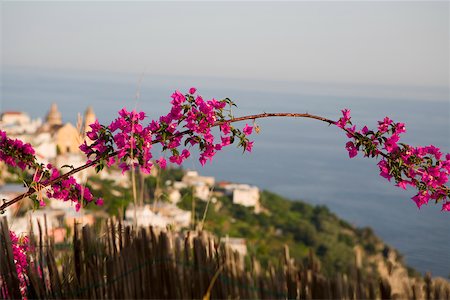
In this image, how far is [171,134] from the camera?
2352mm

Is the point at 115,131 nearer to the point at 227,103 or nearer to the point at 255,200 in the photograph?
the point at 227,103

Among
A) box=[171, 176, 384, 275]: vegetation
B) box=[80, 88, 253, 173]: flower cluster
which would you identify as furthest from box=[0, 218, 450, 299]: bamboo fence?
box=[171, 176, 384, 275]: vegetation

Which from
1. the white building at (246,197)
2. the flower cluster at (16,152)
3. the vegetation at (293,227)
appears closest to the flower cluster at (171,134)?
the flower cluster at (16,152)

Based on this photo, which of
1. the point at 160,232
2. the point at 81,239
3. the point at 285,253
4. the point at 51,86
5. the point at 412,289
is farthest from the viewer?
the point at 51,86

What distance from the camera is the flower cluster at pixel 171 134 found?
232 centimetres

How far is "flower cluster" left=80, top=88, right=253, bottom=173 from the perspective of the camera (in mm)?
2316

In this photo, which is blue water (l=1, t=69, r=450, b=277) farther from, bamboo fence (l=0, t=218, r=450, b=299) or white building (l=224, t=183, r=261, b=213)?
bamboo fence (l=0, t=218, r=450, b=299)

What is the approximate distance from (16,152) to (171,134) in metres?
→ 0.62

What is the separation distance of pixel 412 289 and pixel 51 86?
127324 mm

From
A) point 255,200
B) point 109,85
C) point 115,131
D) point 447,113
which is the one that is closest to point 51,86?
point 109,85

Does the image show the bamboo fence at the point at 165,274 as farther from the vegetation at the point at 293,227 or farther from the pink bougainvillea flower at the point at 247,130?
the vegetation at the point at 293,227

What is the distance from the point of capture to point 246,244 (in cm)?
171

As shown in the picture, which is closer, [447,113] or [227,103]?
[227,103]

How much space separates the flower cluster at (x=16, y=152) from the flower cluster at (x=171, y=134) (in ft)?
0.84
